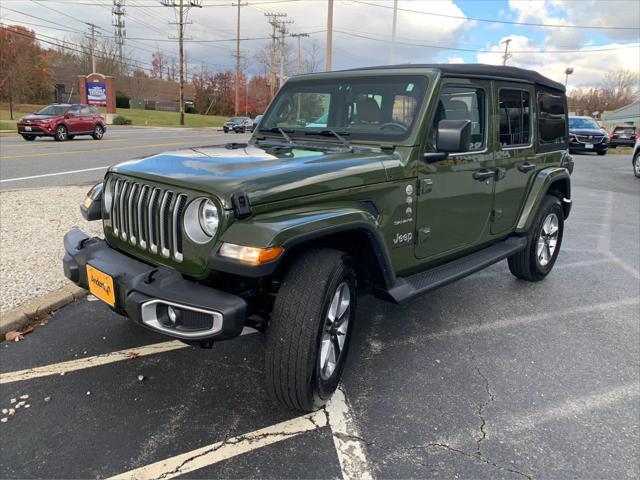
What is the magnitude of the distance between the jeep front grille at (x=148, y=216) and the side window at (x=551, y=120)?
11.8 feet

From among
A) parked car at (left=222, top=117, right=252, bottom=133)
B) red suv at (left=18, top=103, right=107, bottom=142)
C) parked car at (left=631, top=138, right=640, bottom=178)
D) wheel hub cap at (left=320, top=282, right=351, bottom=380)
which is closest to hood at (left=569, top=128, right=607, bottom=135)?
parked car at (left=631, top=138, right=640, bottom=178)

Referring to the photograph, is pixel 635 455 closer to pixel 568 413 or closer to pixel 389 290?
pixel 568 413

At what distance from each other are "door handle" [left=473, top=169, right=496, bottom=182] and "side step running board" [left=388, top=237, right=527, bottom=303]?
2.10 feet

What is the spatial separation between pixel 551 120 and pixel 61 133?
19761 millimetres

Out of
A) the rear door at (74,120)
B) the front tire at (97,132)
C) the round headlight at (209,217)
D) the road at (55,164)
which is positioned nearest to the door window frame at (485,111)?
the round headlight at (209,217)

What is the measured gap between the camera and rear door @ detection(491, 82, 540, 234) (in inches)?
160

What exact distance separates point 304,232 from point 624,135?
98.4 ft

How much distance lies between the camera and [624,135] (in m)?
26.8

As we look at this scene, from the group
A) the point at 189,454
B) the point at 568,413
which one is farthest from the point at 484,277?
the point at 189,454

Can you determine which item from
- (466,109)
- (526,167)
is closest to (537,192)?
(526,167)

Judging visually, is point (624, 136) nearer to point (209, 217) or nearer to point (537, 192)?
point (537, 192)

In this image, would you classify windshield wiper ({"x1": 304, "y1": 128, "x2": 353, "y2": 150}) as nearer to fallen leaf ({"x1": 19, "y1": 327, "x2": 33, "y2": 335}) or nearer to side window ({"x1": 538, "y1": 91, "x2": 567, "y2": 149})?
side window ({"x1": 538, "y1": 91, "x2": 567, "y2": 149})

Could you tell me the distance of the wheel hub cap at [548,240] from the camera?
499 centimetres

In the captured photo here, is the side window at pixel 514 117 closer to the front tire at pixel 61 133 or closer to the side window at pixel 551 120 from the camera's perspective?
the side window at pixel 551 120
